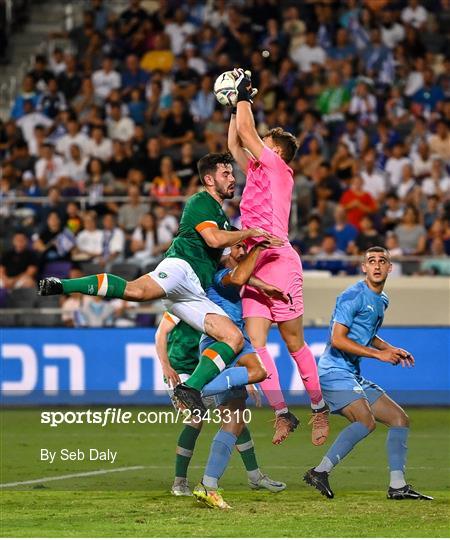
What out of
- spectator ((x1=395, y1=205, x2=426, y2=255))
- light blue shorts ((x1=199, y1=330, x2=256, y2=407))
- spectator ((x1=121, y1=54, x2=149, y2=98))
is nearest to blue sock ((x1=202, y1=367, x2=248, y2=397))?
light blue shorts ((x1=199, y1=330, x2=256, y2=407))

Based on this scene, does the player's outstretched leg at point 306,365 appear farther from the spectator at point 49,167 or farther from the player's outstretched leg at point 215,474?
the spectator at point 49,167

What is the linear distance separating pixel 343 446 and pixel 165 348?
5.43 ft

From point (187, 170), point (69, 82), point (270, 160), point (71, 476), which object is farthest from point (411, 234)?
point (270, 160)

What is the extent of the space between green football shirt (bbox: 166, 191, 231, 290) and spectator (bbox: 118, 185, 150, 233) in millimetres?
11190

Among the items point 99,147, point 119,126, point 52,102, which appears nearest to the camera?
point 99,147

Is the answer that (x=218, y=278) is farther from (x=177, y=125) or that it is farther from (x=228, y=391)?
(x=177, y=125)

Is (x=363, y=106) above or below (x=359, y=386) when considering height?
above

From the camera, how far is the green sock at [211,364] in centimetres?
1002

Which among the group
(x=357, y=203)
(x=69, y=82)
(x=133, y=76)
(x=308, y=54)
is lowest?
(x=357, y=203)

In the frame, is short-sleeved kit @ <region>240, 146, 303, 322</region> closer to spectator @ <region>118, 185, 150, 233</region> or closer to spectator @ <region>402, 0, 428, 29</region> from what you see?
spectator @ <region>118, 185, 150, 233</region>

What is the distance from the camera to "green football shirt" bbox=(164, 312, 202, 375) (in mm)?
11141

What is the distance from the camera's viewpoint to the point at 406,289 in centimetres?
1958

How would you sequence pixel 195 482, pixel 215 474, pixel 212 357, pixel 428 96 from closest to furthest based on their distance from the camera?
pixel 215 474 < pixel 212 357 < pixel 195 482 < pixel 428 96

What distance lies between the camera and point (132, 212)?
22047 millimetres
